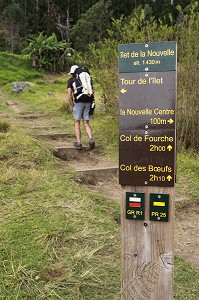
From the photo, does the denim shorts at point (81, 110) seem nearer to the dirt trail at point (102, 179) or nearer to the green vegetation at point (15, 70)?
the dirt trail at point (102, 179)

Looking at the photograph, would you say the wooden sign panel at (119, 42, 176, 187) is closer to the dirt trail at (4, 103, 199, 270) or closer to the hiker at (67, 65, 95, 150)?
the dirt trail at (4, 103, 199, 270)

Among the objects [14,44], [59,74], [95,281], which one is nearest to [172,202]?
[95,281]

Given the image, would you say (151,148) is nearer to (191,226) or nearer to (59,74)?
(191,226)

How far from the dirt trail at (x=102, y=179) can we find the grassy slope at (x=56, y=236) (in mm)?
268

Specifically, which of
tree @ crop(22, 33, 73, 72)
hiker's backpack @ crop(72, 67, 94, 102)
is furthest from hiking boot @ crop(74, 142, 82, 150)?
tree @ crop(22, 33, 73, 72)

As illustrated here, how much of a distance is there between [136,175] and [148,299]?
0.76 m

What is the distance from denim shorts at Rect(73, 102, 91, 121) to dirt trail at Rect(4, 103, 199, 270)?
0.53 metres

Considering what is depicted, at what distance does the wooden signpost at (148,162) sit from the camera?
2260 mm

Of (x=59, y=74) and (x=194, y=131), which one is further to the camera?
(x=59, y=74)

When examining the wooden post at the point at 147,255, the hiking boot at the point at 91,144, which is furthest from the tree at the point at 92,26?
the wooden post at the point at 147,255

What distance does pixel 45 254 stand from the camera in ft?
10.5

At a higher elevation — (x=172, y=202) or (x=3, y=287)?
(x=172, y=202)

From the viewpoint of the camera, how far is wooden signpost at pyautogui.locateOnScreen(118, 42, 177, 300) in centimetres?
226

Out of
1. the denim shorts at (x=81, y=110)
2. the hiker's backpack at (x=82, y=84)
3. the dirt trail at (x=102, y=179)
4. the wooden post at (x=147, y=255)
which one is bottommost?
the dirt trail at (x=102, y=179)
